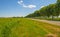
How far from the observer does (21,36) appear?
15.8 metres

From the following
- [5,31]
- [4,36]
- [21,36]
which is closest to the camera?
[4,36]

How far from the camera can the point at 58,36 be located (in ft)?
54.6

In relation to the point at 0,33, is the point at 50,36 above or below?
below

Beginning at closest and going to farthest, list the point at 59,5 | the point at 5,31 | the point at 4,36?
the point at 4,36 < the point at 5,31 < the point at 59,5

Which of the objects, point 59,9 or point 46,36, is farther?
point 59,9

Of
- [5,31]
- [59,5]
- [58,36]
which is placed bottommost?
[58,36]

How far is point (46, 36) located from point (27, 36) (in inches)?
76.7

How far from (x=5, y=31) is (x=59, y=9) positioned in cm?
6393

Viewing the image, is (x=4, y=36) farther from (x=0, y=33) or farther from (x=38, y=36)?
(x=38, y=36)

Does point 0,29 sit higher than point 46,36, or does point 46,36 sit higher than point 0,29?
point 0,29

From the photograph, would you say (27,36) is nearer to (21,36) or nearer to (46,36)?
(21,36)

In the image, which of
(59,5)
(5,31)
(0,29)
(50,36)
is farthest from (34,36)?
(59,5)

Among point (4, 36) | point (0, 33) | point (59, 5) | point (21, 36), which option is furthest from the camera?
point (59, 5)

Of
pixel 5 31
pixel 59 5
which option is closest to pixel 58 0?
pixel 59 5
